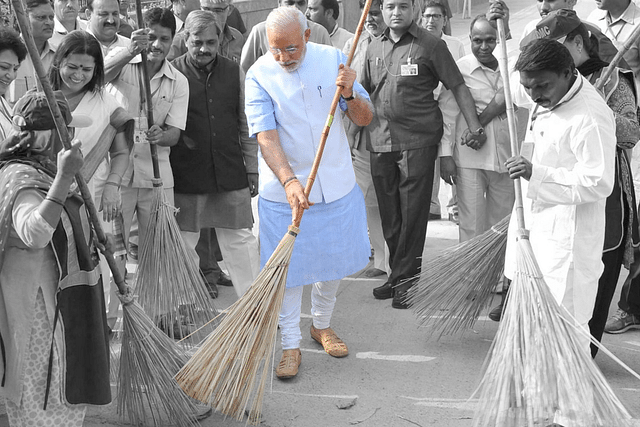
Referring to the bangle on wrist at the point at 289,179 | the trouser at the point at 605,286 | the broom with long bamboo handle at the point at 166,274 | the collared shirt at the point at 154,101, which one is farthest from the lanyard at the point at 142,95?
the trouser at the point at 605,286

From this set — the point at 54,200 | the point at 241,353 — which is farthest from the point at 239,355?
the point at 54,200

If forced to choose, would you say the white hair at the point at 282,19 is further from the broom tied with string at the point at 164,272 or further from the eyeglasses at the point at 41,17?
the eyeglasses at the point at 41,17

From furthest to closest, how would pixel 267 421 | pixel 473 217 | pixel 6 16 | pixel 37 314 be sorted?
pixel 6 16, pixel 473 217, pixel 267 421, pixel 37 314

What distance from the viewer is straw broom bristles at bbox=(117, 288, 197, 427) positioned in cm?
338

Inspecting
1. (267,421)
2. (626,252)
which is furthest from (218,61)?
(626,252)

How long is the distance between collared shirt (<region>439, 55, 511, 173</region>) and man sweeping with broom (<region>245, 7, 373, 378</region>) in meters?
1.23

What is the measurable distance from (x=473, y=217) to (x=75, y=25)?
2.96m

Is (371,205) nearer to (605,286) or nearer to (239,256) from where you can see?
(239,256)

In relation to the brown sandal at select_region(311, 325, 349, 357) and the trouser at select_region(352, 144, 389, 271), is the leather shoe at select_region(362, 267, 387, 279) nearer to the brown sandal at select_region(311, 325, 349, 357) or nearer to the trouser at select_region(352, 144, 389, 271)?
the trouser at select_region(352, 144, 389, 271)

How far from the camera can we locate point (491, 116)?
5062 millimetres

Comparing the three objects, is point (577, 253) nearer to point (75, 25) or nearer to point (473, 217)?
point (473, 217)

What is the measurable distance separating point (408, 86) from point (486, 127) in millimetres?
590

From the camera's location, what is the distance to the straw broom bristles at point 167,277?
13.9 ft

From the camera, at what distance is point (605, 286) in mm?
3861
